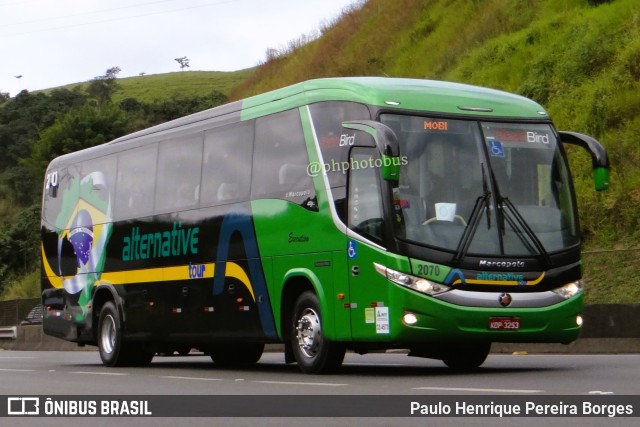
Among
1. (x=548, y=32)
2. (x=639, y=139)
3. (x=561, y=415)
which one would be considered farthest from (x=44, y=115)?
(x=561, y=415)

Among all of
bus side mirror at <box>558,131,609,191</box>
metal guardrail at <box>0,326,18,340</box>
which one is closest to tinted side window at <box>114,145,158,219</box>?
bus side mirror at <box>558,131,609,191</box>

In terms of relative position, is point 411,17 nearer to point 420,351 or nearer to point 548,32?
point 548,32

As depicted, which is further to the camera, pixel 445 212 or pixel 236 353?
pixel 236 353

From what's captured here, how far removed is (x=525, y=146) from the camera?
1641cm

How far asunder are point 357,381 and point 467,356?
2.91m

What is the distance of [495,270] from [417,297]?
97 cm

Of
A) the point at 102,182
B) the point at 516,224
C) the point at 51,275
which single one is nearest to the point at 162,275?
the point at 102,182

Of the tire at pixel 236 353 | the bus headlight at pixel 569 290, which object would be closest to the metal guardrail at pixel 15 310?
the tire at pixel 236 353

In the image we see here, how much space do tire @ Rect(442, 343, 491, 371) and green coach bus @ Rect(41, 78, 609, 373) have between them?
2 centimetres

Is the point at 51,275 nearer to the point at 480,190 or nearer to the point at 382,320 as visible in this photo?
the point at 382,320

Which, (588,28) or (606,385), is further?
(588,28)

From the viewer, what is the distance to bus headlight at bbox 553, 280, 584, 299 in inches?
630

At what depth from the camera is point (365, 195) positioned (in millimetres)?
15797

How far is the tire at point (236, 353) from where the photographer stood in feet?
70.4
